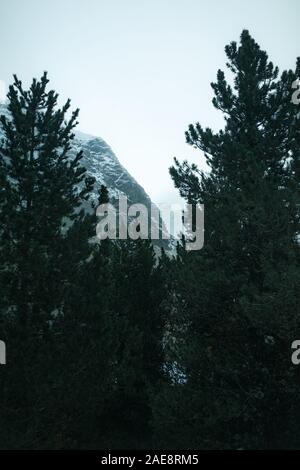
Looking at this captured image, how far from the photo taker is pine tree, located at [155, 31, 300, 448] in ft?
29.5

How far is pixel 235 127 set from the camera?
41.5ft

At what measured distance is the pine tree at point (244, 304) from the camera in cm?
900

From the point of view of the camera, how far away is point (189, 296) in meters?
10.5

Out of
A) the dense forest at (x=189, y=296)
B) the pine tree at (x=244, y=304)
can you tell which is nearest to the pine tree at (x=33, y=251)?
the dense forest at (x=189, y=296)

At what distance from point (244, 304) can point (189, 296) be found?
208cm

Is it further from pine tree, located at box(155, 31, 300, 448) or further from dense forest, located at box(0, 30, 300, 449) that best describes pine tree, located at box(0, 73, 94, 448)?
pine tree, located at box(155, 31, 300, 448)

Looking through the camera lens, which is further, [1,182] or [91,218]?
[91,218]

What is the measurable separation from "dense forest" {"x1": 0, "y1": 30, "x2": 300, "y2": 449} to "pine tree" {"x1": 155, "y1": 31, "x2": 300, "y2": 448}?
0.04 m

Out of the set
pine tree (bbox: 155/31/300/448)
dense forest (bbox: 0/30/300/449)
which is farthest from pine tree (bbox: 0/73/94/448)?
pine tree (bbox: 155/31/300/448)

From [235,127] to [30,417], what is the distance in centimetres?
1060
